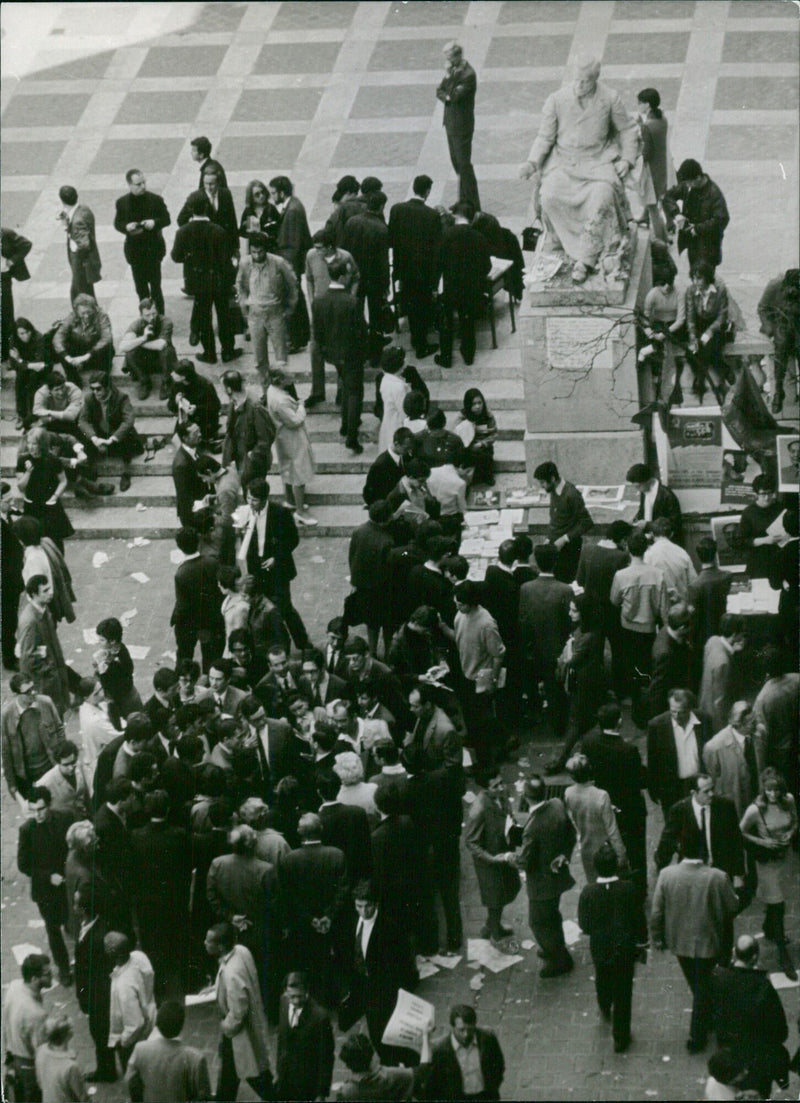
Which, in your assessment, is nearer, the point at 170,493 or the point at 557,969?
the point at 557,969

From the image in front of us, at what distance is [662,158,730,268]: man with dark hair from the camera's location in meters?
21.0

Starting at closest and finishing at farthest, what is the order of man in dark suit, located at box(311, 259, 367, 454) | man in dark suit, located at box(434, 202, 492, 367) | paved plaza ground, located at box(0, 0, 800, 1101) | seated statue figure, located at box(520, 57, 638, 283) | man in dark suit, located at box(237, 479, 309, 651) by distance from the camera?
1. man in dark suit, located at box(237, 479, 309, 651)
2. seated statue figure, located at box(520, 57, 638, 283)
3. man in dark suit, located at box(311, 259, 367, 454)
4. man in dark suit, located at box(434, 202, 492, 367)
5. paved plaza ground, located at box(0, 0, 800, 1101)

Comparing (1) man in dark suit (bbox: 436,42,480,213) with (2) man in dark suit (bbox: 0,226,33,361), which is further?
(1) man in dark suit (bbox: 436,42,480,213)

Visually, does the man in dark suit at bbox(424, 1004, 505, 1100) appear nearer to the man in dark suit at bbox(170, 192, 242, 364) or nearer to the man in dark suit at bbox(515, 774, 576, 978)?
the man in dark suit at bbox(515, 774, 576, 978)

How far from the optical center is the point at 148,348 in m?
21.2

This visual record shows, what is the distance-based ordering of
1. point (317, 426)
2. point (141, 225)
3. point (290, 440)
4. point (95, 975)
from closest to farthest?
1. point (95, 975)
2. point (290, 440)
3. point (317, 426)
4. point (141, 225)

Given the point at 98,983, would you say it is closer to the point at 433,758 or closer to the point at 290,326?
the point at 433,758

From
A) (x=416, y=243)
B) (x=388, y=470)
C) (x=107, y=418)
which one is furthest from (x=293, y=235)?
(x=388, y=470)

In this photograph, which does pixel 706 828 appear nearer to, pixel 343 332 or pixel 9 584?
pixel 9 584

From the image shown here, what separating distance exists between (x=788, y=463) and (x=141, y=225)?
7.02 meters

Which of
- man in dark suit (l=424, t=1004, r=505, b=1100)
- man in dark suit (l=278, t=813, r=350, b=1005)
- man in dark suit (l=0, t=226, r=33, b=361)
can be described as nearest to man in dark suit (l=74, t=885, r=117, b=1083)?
man in dark suit (l=278, t=813, r=350, b=1005)

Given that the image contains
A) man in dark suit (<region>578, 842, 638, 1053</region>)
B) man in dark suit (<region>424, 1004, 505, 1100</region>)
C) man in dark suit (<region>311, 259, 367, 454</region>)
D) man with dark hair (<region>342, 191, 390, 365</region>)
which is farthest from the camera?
man with dark hair (<region>342, 191, 390, 365</region>)

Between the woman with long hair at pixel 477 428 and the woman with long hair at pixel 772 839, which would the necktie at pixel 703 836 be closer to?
the woman with long hair at pixel 772 839

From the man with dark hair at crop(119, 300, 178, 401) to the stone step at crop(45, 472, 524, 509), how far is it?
970 millimetres
